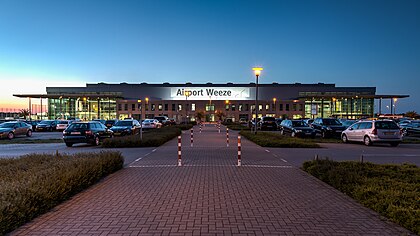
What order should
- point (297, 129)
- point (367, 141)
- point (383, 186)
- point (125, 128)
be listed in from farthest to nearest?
point (125, 128)
point (297, 129)
point (367, 141)
point (383, 186)

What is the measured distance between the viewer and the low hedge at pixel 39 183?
5.27 meters

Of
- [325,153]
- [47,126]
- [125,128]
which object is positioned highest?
[125,128]

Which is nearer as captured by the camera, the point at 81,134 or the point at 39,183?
the point at 39,183

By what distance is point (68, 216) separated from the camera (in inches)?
231

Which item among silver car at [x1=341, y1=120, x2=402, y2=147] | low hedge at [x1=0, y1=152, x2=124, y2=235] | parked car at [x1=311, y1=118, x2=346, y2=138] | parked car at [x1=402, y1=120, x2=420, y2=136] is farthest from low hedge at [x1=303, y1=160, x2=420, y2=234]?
parked car at [x1=402, y1=120, x2=420, y2=136]

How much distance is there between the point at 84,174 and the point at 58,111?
102 meters

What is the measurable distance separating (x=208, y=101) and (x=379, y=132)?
80.5 metres

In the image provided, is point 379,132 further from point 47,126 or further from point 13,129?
point 47,126

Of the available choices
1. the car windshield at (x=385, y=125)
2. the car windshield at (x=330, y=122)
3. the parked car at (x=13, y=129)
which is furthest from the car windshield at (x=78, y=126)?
the car windshield at (x=330, y=122)

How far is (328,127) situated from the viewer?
27.4 m

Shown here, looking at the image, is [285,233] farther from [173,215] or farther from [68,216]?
[68,216]

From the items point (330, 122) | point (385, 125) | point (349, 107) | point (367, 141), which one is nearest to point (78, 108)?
point (349, 107)

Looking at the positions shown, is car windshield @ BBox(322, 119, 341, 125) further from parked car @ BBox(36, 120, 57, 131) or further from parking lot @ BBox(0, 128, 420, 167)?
parked car @ BBox(36, 120, 57, 131)

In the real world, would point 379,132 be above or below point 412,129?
above
